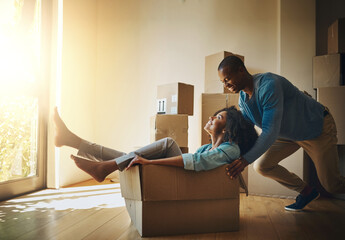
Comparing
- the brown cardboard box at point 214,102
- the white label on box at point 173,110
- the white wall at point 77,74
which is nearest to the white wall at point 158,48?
the white wall at point 77,74

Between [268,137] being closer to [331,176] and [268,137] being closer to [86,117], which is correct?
[331,176]

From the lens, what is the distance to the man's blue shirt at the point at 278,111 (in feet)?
4.98

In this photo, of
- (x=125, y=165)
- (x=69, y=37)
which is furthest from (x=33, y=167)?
(x=125, y=165)

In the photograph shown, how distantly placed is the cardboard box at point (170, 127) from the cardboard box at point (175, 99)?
0.41 feet

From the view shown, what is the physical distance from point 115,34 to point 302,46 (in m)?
2.22

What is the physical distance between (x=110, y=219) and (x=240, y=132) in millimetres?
988

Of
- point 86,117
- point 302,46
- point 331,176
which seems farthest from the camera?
point 86,117

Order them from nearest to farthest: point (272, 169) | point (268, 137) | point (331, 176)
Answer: point (268, 137)
point (331, 176)
point (272, 169)

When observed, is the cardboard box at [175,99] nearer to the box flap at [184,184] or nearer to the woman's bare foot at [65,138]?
the woman's bare foot at [65,138]

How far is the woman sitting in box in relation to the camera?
151 cm

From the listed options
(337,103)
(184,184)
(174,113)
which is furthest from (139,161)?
(337,103)

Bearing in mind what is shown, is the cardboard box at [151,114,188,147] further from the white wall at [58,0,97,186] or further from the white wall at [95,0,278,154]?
the white wall at [58,0,97,186]

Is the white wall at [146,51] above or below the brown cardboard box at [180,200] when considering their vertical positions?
above

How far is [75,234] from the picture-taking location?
1.52m
